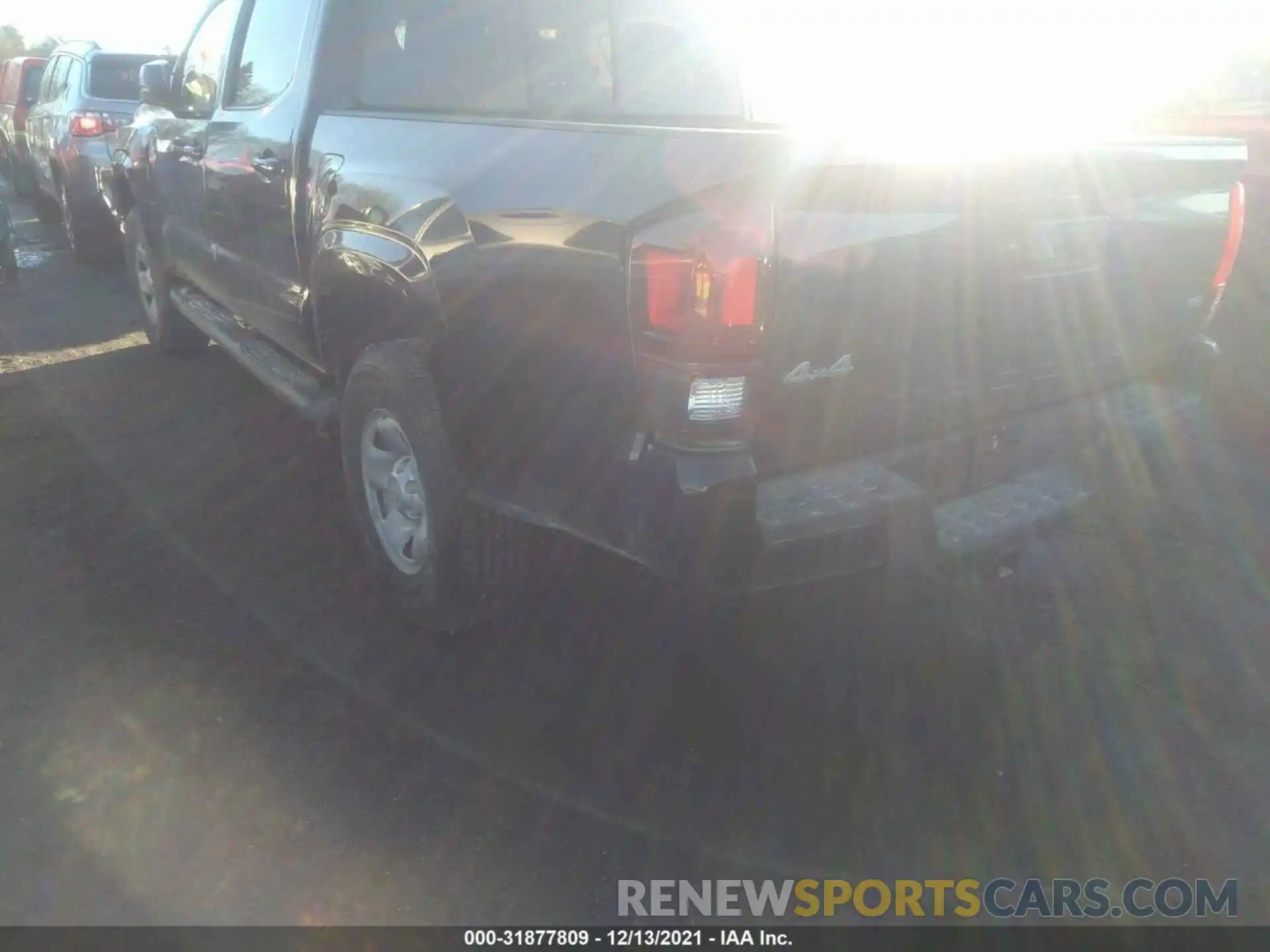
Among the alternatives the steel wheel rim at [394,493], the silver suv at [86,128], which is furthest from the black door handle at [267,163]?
the silver suv at [86,128]

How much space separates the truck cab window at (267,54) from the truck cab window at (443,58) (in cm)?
37

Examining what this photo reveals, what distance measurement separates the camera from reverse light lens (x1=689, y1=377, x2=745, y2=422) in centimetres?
230

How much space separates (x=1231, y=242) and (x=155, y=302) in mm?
5793

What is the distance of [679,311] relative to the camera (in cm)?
228

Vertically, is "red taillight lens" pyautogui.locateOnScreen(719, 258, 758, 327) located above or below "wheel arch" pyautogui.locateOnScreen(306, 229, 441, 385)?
above

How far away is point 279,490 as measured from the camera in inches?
184

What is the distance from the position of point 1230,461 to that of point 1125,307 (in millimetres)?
2352

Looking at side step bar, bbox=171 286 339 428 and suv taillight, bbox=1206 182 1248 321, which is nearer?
suv taillight, bbox=1206 182 1248 321

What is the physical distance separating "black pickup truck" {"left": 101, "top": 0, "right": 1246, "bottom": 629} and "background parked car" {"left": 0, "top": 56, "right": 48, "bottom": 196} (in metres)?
10.3

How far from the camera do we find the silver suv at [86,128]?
8.95m

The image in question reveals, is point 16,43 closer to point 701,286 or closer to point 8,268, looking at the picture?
point 8,268

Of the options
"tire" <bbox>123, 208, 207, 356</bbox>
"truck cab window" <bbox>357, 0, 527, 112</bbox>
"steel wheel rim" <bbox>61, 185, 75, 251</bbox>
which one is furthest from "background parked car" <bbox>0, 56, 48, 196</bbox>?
"truck cab window" <bbox>357, 0, 527, 112</bbox>

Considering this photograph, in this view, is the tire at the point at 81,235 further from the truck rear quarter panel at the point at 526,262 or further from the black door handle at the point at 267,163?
the truck rear quarter panel at the point at 526,262

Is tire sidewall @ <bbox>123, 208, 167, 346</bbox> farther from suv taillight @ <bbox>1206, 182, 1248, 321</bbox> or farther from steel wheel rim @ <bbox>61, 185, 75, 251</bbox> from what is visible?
suv taillight @ <bbox>1206, 182, 1248, 321</bbox>
